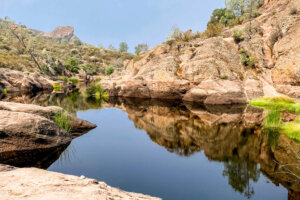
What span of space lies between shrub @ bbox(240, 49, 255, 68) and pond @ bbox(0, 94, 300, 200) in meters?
18.3

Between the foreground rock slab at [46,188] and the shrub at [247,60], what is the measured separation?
1170 inches

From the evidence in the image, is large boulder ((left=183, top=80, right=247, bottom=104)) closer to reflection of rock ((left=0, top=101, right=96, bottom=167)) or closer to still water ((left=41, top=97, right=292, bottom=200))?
still water ((left=41, top=97, right=292, bottom=200))

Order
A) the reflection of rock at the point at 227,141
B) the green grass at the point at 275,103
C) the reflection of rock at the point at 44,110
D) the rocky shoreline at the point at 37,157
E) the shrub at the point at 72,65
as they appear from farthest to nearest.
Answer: the shrub at the point at 72,65 < the green grass at the point at 275,103 < the reflection of rock at the point at 44,110 < the reflection of rock at the point at 227,141 < the rocky shoreline at the point at 37,157

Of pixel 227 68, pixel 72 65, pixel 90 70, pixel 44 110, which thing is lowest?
pixel 44 110

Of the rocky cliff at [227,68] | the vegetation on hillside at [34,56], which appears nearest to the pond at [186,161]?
the rocky cliff at [227,68]

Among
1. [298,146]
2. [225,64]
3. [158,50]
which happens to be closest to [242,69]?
[225,64]

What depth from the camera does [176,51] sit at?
108ft

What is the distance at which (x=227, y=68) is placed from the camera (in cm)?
2636

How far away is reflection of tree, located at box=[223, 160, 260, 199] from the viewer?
18.7ft

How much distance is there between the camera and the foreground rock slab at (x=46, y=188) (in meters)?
3.03

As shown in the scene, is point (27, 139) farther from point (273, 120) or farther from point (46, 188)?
point (273, 120)

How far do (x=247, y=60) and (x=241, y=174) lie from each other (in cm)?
2598

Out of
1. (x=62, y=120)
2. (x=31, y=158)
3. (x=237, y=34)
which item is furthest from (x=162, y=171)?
(x=237, y=34)

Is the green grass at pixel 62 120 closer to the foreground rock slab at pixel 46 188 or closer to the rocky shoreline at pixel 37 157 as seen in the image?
the rocky shoreline at pixel 37 157
